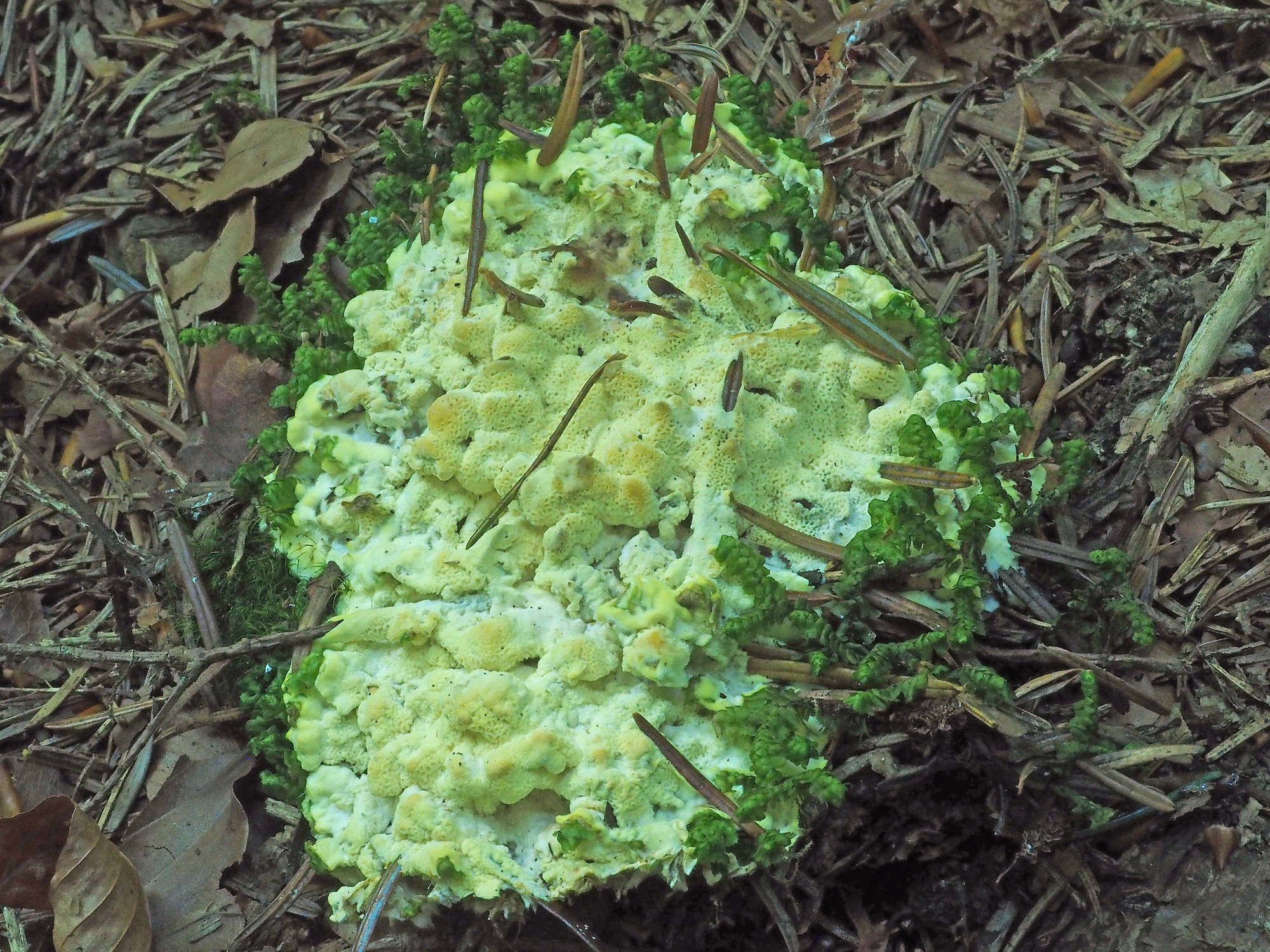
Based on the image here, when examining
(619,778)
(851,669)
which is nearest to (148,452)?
(619,778)

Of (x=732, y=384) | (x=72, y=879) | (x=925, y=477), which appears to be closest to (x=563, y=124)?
(x=732, y=384)

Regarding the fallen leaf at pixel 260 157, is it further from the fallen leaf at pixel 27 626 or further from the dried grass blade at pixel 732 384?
the dried grass blade at pixel 732 384

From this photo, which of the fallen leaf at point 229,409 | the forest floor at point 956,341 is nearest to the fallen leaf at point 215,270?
the forest floor at point 956,341

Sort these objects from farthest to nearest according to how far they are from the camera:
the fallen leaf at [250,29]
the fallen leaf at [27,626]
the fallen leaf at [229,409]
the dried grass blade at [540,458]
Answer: the fallen leaf at [250,29] → the fallen leaf at [229,409] → the fallen leaf at [27,626] → the dried grass blade at [540,458]

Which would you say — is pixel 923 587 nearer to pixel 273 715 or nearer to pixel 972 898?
pixel 972 898

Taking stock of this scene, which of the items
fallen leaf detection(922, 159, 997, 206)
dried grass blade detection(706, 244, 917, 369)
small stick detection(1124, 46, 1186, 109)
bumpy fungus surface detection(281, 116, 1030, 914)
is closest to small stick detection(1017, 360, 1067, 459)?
bumpy fungus surface detection(281, 116, 1030, 914)

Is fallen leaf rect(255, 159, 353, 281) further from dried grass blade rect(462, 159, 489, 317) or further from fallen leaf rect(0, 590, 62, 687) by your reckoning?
fallen leaf rect(0, 590, 62, 687)
